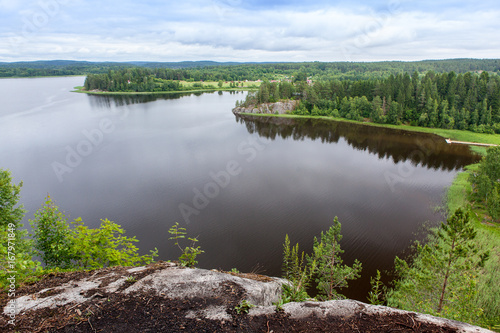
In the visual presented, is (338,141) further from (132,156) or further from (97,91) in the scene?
(97,91)

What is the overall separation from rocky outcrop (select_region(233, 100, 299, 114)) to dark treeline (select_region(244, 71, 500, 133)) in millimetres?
3334

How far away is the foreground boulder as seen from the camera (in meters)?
6.28

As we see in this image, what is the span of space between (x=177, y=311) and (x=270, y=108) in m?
85.1

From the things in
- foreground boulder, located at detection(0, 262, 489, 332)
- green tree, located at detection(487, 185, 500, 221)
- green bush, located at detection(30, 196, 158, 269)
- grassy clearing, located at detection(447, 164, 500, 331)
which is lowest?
grassy clearing, located at detection(447, 164, 500, 331)

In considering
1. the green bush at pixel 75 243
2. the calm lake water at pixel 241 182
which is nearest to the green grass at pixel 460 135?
the calm lake water at pixel 241 182

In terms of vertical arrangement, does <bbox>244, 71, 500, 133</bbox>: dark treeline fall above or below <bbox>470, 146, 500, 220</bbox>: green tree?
above

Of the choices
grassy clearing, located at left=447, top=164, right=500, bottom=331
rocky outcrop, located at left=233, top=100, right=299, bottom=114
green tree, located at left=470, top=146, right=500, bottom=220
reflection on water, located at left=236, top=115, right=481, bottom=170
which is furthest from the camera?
rocky outcrop, located at left=233, top=100, right=299, bottom=114

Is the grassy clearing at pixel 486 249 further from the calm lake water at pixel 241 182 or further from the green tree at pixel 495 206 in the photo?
the calm lake water at pixel 241 182

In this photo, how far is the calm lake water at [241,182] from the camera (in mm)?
23016

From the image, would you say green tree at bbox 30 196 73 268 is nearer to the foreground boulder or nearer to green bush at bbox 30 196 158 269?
green bush at bbox 30 196 158 269

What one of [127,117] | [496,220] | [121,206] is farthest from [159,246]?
[127,117]

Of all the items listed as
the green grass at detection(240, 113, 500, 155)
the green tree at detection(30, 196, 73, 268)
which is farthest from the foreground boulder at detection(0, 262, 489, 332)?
the green grass at detection(240, 113, 500, 155)

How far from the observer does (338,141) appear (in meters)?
56.1

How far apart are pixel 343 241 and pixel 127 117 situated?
69.2 metres
